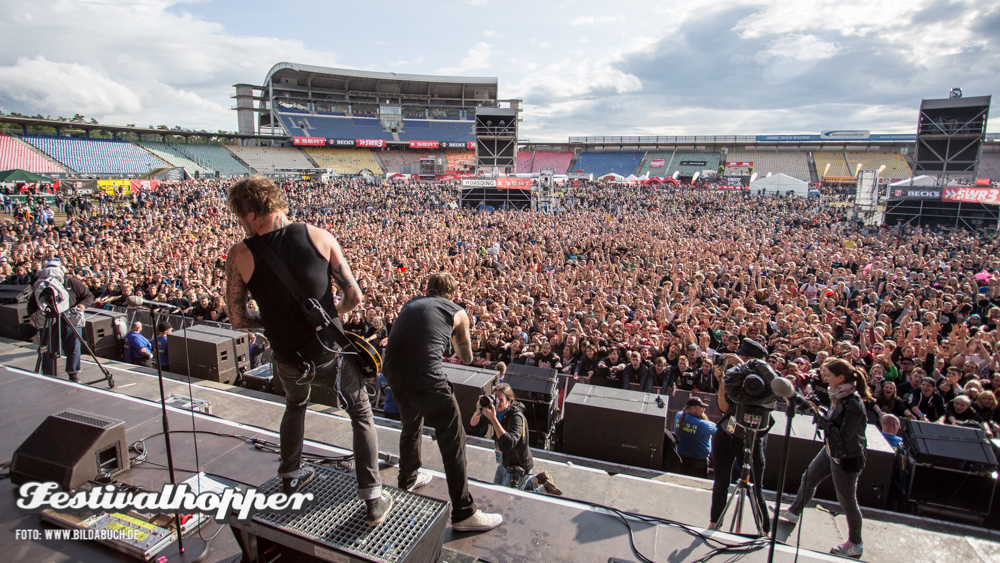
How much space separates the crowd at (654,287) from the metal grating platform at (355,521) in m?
1.18

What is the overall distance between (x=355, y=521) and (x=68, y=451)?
75.5 inches

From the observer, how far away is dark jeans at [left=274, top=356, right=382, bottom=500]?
2182 millimetres

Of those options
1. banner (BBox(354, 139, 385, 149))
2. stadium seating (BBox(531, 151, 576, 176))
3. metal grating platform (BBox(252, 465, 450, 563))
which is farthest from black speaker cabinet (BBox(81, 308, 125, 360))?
stadium seating (BBox(531, 151, 576, 176))

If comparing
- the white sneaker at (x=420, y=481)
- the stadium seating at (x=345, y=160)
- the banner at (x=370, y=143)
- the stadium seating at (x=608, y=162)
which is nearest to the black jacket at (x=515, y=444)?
the white sneaker at (x=420, y=481)

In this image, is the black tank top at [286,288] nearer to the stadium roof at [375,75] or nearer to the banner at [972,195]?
the banner at [972,195]

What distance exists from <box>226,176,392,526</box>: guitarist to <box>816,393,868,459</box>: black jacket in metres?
2.64

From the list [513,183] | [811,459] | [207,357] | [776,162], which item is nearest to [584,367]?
[811,459]

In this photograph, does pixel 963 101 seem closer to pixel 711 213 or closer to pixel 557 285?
pixel 711 213

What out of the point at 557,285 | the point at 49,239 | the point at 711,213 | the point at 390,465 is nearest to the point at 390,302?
the point at 557,285

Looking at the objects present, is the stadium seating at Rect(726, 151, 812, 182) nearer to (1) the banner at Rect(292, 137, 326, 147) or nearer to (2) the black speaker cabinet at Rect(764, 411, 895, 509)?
(1) the banner at Rect(292, 137, 326, 147)

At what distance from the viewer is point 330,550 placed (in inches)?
77.0

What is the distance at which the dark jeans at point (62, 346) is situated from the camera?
16.5 feet

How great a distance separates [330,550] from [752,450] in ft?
7.74

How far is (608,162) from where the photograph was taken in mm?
55562
